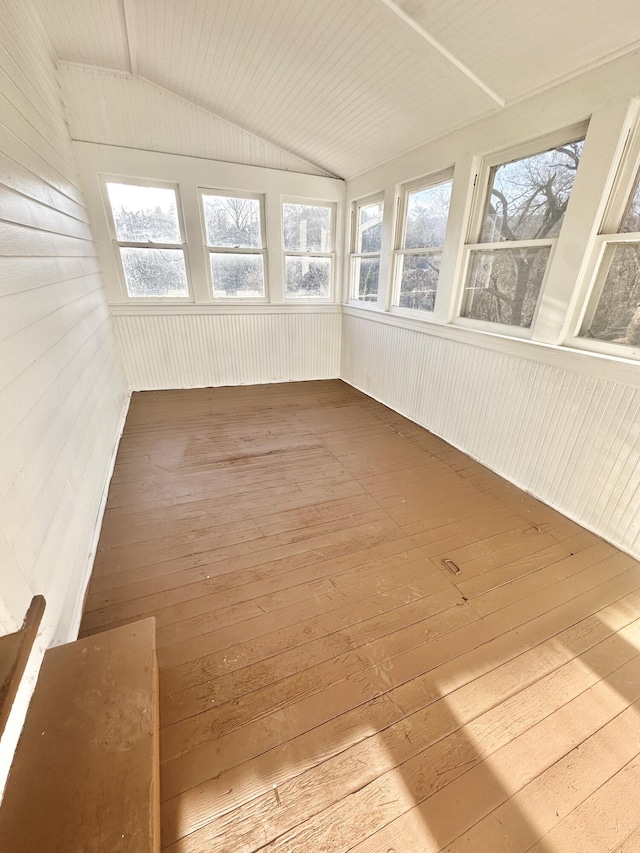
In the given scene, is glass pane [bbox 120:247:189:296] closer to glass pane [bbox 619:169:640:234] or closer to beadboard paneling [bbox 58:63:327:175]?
beadboard paneling [bbox 58:63:327:175]

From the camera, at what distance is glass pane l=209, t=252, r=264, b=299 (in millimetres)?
4316

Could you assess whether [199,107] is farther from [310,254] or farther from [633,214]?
[633,214]

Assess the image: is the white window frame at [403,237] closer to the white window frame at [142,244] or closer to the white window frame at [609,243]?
the white window frame at [609,243]

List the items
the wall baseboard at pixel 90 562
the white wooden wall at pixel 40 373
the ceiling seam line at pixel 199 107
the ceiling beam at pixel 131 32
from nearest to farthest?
the white wooden wall at pixel 40 373
the wall baseboard at pixel 90 562
the ceiling beam at pixel 131 32
the ceiling seam line at pixel 199 107

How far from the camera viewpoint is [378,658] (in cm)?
146

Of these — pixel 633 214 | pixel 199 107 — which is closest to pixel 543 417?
pixel 633 214

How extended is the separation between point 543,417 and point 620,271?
91 cm

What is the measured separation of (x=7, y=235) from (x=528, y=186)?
2.95 metres

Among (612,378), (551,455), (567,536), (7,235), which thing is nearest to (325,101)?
(7,235)

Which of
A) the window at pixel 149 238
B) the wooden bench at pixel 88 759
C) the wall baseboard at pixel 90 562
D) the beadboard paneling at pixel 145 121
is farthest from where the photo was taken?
the window at pixel 149 238

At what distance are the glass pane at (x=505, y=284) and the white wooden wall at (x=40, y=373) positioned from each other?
287 centimetres

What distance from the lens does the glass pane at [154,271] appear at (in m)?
4.01

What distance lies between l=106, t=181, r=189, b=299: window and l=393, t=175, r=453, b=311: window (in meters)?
2.47

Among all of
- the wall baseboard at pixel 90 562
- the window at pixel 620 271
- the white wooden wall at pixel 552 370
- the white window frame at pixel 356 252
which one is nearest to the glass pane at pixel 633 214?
the window at pixel 620 271
